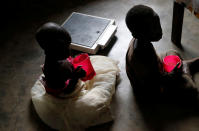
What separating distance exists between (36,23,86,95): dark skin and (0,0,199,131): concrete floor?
33 cm

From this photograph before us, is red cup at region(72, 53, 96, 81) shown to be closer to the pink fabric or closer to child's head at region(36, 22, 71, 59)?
the pink fabric

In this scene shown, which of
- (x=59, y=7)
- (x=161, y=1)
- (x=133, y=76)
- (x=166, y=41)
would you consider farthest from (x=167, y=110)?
(x=59, y=7)

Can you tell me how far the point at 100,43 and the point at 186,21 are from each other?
0.74 m

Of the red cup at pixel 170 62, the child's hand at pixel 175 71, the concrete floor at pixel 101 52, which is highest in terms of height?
the child's hand at pixel 175 71

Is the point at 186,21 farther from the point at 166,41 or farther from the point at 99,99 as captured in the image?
the point at 99,99

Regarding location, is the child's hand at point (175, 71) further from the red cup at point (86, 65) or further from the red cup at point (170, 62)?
the red cup at point (86, 65)

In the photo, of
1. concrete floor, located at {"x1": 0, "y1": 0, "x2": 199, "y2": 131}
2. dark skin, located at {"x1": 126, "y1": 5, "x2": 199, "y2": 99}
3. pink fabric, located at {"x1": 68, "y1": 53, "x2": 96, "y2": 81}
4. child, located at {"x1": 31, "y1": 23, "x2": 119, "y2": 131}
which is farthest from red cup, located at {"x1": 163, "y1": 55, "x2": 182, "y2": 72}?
pink fabric, located at {"x1": 68, "y1": 53, "x2": 96, "y2": 81}

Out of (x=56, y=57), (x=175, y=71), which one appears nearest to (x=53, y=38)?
(x=56, y=57)

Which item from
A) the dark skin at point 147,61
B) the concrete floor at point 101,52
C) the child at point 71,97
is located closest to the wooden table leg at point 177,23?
the concrete floor at point 101,52

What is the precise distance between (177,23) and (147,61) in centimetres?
58

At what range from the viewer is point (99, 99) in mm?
1548

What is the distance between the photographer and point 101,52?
6.63 ft

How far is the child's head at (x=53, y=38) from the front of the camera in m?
1.23

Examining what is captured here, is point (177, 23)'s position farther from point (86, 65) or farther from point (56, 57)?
point (56, 57)
